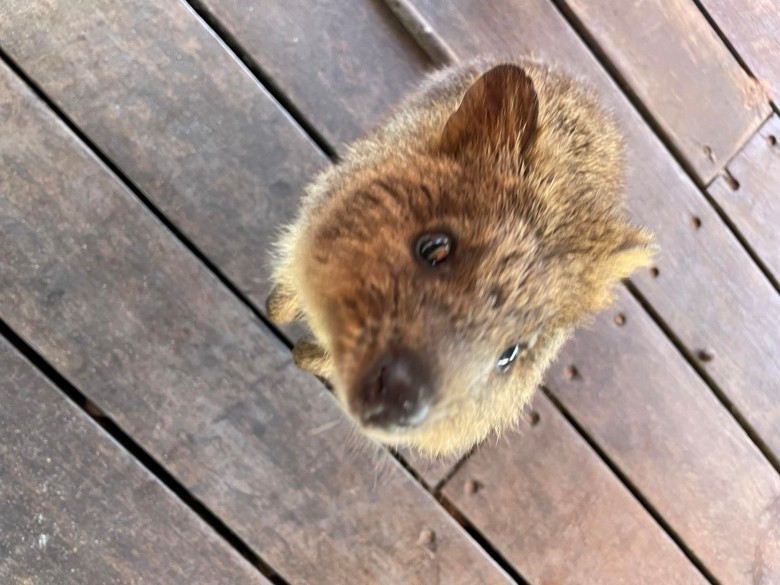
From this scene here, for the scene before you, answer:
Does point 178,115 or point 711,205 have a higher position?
point 178,115

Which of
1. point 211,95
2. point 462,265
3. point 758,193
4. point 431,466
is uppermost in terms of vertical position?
point 211,95

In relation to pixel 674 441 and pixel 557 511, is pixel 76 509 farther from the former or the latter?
pixel 674 441

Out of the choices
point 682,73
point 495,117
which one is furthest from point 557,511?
point 682,73

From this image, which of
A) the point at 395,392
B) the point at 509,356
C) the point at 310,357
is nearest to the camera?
the point at 395,392

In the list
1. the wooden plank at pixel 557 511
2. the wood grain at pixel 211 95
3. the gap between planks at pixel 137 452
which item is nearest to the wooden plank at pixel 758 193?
the wooden plank at pixel 557 511

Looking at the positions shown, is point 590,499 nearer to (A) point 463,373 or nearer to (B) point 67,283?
(A) point 463,373

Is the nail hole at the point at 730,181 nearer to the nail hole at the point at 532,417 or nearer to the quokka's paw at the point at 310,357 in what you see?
the nail hole at the point at 532,417

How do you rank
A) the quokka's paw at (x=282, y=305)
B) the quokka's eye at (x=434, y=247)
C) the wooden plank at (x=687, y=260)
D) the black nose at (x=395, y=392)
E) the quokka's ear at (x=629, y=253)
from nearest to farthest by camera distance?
the black nose at (x=395, y=392) < the quokka's eye at (x=434, y=247) < the quokka's ear at (x=629, y=253) < the quokka's paw at (x=282, y=305) < the wooden plank at (x=687, y=260)
